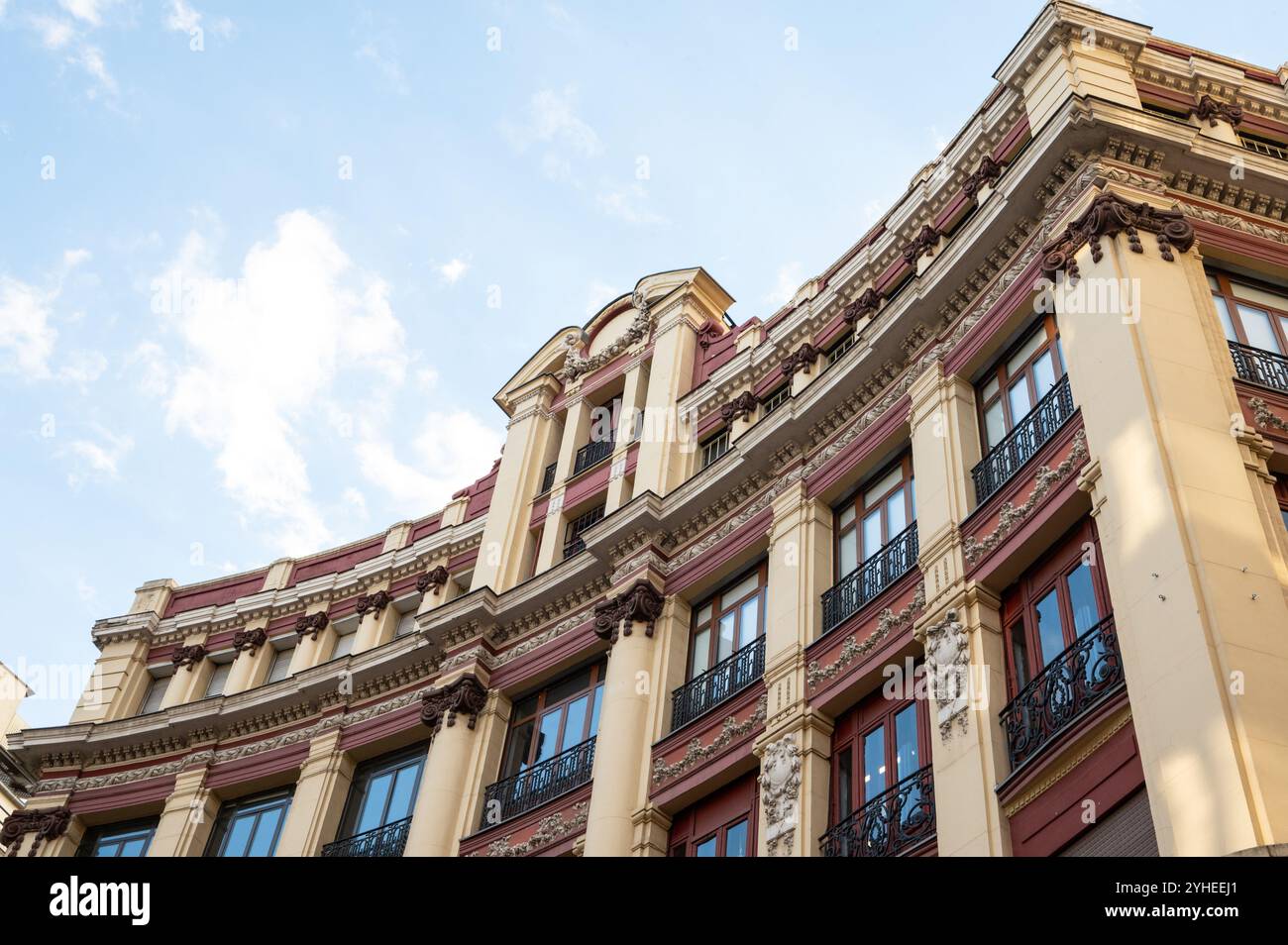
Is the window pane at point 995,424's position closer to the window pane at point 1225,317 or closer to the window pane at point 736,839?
the window pane at point 1225,317

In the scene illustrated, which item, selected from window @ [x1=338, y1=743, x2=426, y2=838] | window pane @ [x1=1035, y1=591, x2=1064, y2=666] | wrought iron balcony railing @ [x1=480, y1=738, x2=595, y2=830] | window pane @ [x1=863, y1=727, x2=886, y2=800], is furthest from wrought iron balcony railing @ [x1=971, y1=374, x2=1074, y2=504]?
window @ [x1=338, y1=743, x2=426, y2=838]

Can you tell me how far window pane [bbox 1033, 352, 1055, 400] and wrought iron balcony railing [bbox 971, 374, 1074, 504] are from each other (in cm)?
54

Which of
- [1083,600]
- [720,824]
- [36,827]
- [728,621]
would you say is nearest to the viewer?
[1083,600]

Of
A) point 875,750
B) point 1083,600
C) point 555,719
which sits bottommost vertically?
point 875,750

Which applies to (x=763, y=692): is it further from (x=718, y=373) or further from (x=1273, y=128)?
(x=1273, y=128)

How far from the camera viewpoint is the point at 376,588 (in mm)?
35344

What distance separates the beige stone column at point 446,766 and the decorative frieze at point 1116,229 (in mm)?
14237

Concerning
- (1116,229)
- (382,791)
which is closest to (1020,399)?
(1116,229)

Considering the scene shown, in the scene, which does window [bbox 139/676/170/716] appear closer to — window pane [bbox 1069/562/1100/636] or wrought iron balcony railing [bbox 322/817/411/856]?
wrought iron balcony railing [bbox 322/817/411/856]

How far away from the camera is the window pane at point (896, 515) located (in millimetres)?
23172

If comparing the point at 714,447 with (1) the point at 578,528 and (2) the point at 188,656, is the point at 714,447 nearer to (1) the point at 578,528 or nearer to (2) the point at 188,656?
(1) the point at 578,528

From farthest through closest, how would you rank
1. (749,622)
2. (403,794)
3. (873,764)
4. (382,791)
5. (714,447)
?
(714,447) < (382,791) < (403,794) < (749,622) < (873,764)

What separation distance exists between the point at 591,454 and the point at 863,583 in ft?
37.7

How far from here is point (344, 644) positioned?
116 feet
